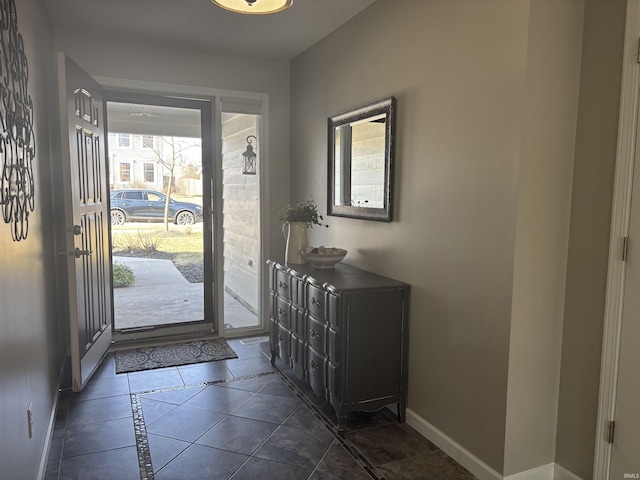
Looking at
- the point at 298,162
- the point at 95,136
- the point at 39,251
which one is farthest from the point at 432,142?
the point at 95,136

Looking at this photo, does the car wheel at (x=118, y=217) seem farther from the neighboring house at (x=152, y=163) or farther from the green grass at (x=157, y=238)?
the neighboring house at (x=152, y=163)

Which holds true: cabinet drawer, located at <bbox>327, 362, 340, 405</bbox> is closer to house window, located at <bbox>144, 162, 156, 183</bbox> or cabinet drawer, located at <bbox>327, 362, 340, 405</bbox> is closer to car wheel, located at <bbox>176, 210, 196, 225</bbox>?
car wheel, located at <bbox>176, 210, 196, 225</bbox>

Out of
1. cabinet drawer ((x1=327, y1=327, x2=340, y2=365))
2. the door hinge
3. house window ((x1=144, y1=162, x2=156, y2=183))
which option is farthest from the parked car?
the door hinge

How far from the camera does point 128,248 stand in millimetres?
4359

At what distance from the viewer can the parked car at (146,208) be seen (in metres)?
4.20

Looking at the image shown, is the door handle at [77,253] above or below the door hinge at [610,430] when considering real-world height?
above

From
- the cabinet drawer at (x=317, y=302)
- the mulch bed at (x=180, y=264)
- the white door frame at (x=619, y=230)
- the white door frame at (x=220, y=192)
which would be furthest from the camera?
the mulch bed at (x=180, y=264)

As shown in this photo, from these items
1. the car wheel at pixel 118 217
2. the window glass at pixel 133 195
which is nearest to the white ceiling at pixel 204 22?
the window glass at pixel 133 195

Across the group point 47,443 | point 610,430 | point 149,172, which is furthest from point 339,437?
point 149,172

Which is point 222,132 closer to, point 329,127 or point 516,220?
point 329,127

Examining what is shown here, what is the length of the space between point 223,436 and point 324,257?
129 centimetres

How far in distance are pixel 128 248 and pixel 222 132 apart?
1.40 meters

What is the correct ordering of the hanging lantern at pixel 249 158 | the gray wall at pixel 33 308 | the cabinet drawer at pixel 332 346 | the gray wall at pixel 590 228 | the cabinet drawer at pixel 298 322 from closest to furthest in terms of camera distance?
1. the gray wall at pixel 33 308
2. the gray wall at pixel 590 228
3. the cabinet drawer at pixel 332 346
4. the cabinet drawer at pixel 298 322
5. the hanging lantern at pixel 249 158

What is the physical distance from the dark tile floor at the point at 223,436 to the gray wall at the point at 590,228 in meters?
0.60
